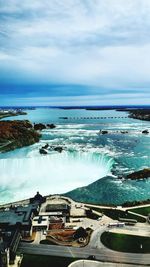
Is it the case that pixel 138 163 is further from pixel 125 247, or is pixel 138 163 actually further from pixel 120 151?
pixel 125 247

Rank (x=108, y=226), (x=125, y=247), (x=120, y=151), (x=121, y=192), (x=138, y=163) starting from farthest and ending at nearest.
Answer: (x=120, y=151), (x=138, y=163), (x=121, y=192), (x=108, y=226), (x=125, y=247)

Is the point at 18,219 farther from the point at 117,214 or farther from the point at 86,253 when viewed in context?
the point at 117,214

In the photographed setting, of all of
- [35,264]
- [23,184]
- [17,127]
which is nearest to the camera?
[35,264]

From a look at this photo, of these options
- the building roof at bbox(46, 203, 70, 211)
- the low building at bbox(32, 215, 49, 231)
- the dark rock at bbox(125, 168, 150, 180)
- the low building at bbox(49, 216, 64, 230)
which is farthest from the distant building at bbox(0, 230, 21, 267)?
the dark rock at bbox(125, 168, 150, 180)

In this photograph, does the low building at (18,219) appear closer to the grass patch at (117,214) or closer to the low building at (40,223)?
the low building at (40,223)

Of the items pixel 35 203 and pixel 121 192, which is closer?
pixel 35 203

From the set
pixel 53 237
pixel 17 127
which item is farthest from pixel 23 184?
pixel 17 127
